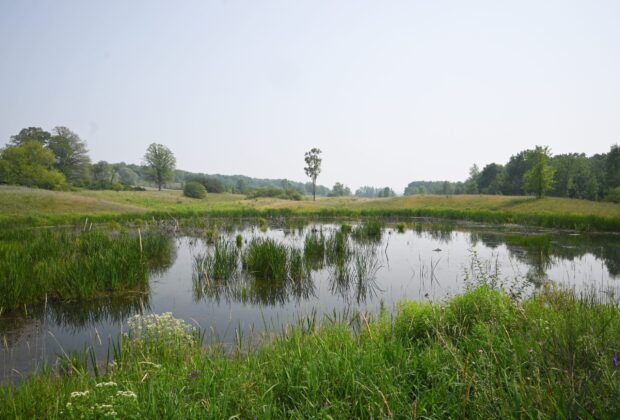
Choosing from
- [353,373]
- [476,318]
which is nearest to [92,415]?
[353,373]

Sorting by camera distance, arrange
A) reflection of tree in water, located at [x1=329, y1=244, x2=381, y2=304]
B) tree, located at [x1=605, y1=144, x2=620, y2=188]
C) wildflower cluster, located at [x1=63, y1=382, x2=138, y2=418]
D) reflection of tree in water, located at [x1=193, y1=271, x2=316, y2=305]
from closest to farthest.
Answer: wildflower cluster, located at [x1=63, y1=382, x2=138, y2=418] → reflection of tree in water, located at [x1=193, y1=271, x2=316, y2=305] → reflection of tree in water, located at [x1=329, y1=244, x2=381, y2=304] → tree, located at [x1=605, y1=144, x2=620, y2=188]

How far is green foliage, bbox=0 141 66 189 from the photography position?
2117 inches

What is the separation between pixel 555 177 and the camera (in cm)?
6881

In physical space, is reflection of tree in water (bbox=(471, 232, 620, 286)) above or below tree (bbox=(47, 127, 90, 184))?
below

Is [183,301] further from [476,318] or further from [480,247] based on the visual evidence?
[480,247]

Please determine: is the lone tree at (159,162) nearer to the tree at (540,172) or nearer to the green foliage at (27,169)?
the green foliage at (27,169)

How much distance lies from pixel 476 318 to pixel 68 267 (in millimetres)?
10089

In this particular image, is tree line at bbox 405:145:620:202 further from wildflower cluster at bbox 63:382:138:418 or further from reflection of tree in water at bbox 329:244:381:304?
wildflower cluster at bbox 63:382:138:418

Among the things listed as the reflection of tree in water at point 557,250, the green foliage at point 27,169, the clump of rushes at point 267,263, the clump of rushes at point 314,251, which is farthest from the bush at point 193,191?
the clump of rushes at point 267,263

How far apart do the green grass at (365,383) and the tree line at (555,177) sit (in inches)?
2028

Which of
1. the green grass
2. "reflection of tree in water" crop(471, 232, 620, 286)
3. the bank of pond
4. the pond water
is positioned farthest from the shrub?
"reflection of tree in water" crop(471, 232, 620, 286)

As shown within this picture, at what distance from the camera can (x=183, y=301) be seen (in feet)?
30.7

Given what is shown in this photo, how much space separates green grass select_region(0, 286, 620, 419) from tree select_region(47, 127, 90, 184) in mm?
83935

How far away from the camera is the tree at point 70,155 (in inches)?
2928
